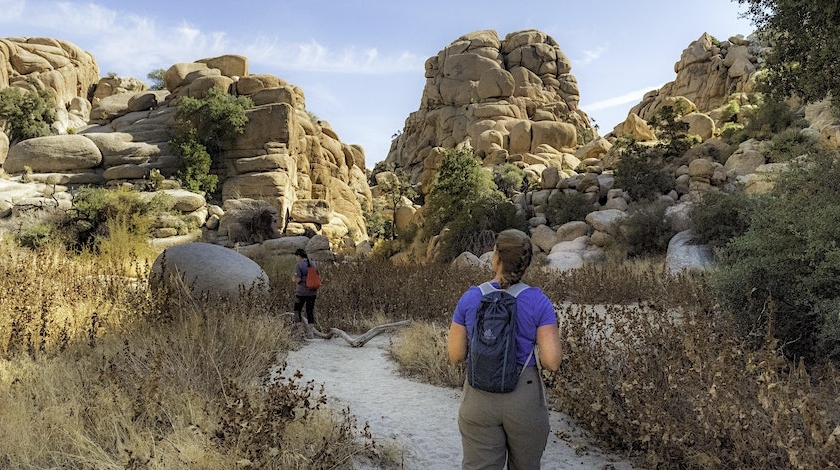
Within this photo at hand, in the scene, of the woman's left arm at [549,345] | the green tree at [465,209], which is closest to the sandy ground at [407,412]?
the woman's left arm at [549,345]

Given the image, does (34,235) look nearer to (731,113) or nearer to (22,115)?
(22,115)

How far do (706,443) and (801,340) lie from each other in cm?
292

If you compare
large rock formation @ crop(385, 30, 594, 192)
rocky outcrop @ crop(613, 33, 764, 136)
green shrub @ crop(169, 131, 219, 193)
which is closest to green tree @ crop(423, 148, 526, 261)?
green shrub @ crop(169, 131, 219, 193)

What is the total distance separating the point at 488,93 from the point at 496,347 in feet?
172

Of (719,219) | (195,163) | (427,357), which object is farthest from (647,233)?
(195,163)

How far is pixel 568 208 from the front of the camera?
73.5ft

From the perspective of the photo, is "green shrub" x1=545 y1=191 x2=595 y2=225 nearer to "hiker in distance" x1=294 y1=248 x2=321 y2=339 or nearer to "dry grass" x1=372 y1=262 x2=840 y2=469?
"hiker in distance" x1=294 y1=248 x2=321 y2=339

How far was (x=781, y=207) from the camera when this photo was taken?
22.0 feet

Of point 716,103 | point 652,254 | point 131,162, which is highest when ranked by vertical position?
point 716,103

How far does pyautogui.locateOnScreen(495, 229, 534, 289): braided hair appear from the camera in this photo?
2533 millimetres

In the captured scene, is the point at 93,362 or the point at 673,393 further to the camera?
the point at 93,362

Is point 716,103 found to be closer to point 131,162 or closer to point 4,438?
point 131,162

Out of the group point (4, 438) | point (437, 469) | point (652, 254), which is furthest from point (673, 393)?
point (652, 254)

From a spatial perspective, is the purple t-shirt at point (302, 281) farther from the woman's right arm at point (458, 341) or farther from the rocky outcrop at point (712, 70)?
the rocky outcrop at point (712, 70)
